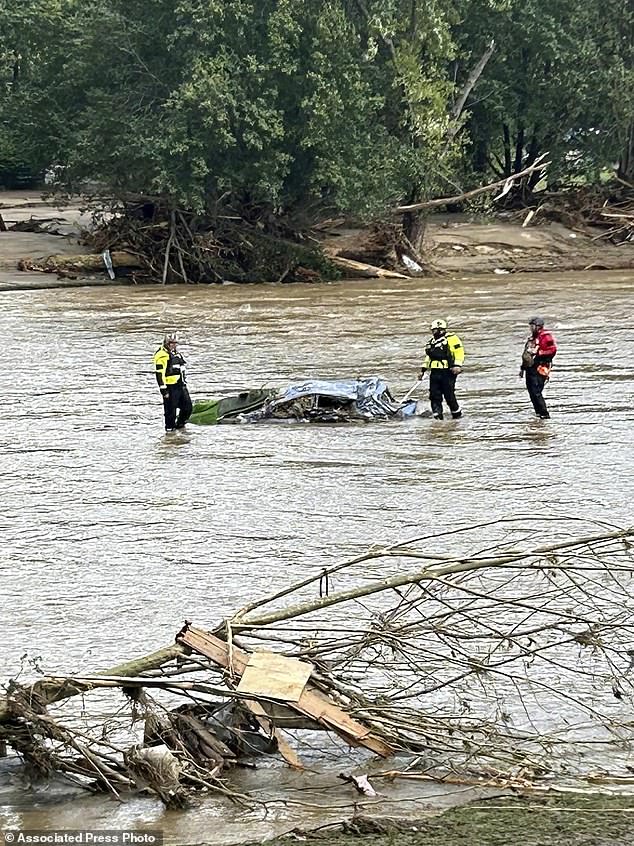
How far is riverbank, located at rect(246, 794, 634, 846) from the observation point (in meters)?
6.86

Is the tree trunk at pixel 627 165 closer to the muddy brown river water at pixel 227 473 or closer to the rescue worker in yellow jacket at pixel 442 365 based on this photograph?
the muddy brown river water at pixel 227 473

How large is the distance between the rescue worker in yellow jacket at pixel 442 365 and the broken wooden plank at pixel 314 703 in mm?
12683

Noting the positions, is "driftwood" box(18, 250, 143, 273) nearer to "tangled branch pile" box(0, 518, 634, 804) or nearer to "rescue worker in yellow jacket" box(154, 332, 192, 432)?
"rescue worker in yellow jacket" box(154, 332, 192, 432)

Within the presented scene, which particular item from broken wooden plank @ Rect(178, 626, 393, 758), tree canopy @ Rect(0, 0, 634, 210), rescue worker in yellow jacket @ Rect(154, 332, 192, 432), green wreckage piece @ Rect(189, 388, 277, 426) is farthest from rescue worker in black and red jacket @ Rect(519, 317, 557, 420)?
tree canopy @ Rect(0, 0, 634, 210)

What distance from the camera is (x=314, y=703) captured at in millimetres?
7953

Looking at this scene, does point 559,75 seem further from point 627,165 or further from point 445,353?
point 445,353

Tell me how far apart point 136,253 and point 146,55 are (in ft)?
21.0

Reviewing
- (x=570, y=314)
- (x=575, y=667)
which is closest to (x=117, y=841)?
(x=575, y=667)

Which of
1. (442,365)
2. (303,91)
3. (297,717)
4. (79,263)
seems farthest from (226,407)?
(79,263)

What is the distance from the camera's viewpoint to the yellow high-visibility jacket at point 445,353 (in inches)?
810

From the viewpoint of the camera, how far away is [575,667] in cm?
1031

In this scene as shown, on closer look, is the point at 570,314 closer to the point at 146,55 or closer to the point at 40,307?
the point at 40,307

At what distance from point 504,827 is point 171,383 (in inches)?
555

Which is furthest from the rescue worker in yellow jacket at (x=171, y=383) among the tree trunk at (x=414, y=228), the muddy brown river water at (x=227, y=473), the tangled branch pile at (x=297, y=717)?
the tree trunk at (x=414, y=228)
